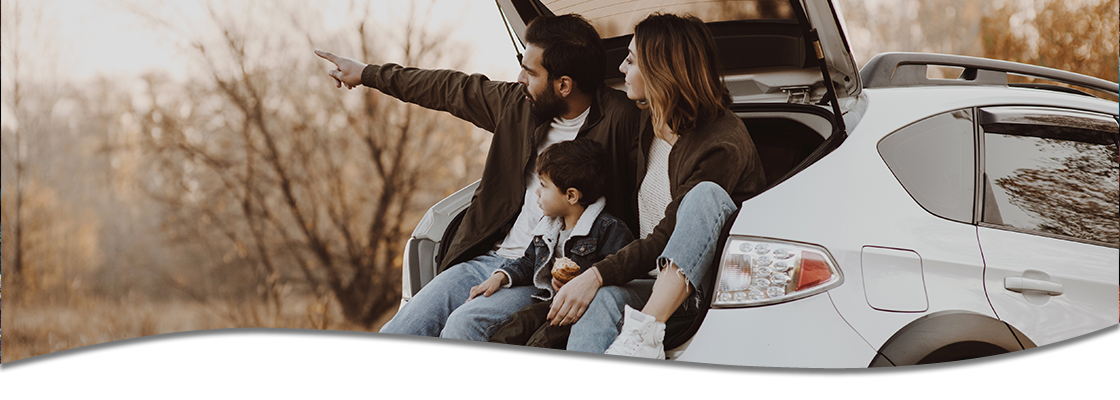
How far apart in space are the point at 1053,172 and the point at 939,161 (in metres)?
0.32

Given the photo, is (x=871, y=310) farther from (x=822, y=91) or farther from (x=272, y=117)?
(x=272, y=117)

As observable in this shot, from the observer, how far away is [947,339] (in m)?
1.54

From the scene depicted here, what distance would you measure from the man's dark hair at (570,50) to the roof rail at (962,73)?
778mm

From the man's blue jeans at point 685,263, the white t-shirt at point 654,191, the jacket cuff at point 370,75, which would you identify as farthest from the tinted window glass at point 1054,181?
the jacket cuff at point 370,75

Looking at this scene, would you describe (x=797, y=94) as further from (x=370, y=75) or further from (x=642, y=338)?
(x=370, y=75)

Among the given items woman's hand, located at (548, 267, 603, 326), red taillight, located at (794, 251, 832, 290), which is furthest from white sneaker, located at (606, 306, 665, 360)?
red taillight, located at (794, 251, 832, 290)

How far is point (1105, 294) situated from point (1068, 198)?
23cm

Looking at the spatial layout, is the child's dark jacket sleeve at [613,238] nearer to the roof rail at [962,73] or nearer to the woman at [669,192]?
the woman at [669,192]

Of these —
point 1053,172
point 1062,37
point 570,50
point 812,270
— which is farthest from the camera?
point 1062,37

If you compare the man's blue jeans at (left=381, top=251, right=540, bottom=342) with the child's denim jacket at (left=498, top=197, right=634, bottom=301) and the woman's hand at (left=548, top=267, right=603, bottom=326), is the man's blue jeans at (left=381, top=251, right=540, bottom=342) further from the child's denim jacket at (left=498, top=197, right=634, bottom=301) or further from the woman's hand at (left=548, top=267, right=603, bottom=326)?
the woman's hand at (left=548, top=267, right=603, bottom=326)

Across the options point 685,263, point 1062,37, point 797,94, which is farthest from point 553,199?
point 1062,37

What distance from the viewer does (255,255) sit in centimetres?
422

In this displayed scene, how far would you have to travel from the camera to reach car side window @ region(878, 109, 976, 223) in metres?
1.55

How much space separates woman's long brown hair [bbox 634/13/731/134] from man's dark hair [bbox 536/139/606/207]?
19 centimetres
